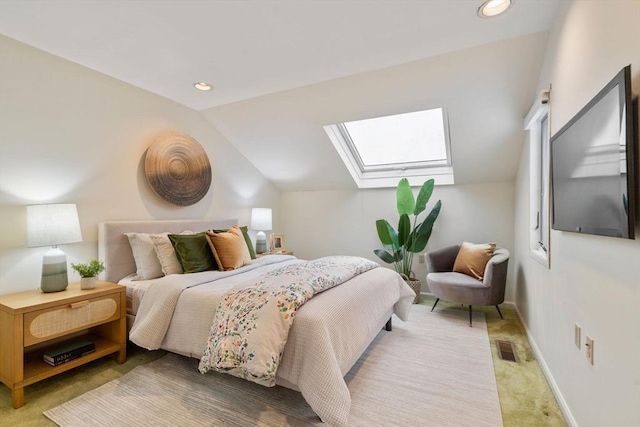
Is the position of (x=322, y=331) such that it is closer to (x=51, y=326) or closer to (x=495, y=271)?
(x=51, y=326)

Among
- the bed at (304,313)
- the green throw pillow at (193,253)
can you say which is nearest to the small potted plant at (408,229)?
the bed at (304,313)

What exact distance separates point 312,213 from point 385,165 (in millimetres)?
1453

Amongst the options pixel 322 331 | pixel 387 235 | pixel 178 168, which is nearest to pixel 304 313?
pixel 322 331

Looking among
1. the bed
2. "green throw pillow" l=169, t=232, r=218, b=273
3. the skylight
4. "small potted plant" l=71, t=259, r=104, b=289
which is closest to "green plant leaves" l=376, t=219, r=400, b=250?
the skylight

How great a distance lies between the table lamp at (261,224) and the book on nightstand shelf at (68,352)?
Result: 86.5 inches

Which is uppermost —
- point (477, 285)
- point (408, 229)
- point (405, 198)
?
point (405, 198)

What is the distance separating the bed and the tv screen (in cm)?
134

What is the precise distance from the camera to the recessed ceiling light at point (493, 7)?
1.87m

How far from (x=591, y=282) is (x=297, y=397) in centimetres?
175

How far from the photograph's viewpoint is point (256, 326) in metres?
1.69

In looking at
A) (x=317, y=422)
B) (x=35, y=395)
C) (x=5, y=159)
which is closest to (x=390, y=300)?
(x=317, y=422)

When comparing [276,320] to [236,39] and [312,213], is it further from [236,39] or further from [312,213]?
[312,213]

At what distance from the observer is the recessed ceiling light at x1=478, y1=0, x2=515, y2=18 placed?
6.14ft

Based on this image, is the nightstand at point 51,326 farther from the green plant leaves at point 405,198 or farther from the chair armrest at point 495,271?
the chair armrest at point 495,271
